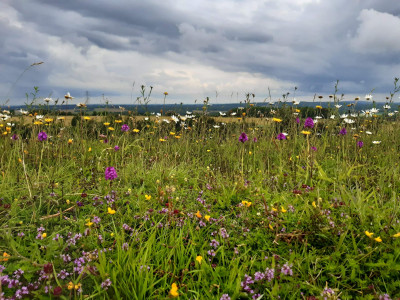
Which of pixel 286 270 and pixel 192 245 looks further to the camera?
pixel 192 245

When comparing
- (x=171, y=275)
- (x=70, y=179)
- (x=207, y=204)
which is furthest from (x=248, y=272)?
(x=70, y=179)

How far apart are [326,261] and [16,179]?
11.3 feet

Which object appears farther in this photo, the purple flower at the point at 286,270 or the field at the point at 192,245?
the purple flower at the point at 286,270

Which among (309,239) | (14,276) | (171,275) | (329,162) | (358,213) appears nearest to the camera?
(14,276)

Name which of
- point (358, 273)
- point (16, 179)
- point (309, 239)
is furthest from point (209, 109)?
point (358, 273)

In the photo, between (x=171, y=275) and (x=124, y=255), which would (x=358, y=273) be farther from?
(x=124, y=255)

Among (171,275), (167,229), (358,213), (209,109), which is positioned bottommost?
(171,275)

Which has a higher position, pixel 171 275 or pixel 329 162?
pixel 329 162

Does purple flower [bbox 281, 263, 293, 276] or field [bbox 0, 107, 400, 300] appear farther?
purple flower [bbox 281, 263, 293, 276]

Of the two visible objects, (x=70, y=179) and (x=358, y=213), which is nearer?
(x=358, y=213)

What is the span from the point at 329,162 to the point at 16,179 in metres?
4.57

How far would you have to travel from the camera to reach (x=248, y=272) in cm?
182

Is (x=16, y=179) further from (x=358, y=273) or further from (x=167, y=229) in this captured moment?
(x=358, y=273)

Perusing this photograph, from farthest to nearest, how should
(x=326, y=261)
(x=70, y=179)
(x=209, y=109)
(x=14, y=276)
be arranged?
(x=209, y=109) → (x=70, y=179) → (x=326, y=261) → (x=14, y=276)
